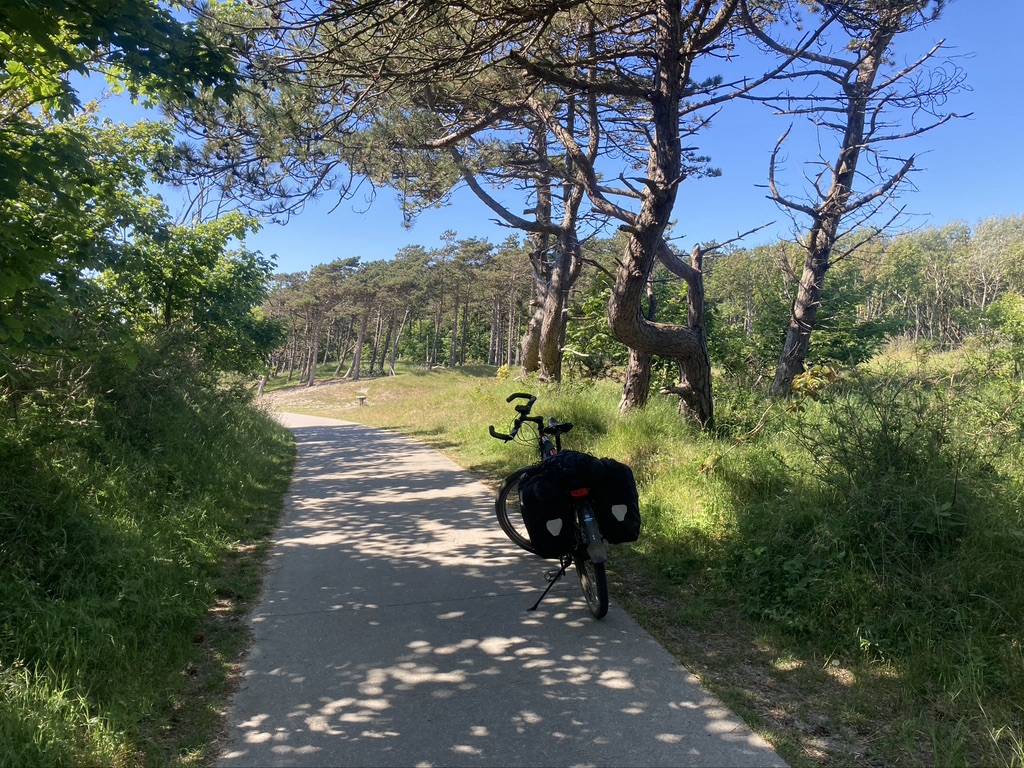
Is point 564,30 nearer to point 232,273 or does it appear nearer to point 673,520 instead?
point 673,520

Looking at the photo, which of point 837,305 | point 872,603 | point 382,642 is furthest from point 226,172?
point 837,305

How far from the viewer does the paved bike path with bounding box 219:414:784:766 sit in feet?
9.29

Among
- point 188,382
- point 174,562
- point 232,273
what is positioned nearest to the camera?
point 174,562

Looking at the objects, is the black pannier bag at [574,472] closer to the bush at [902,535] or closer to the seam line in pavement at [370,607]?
the seam line in pavement at [370,607]

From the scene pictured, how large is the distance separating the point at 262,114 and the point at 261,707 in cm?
577

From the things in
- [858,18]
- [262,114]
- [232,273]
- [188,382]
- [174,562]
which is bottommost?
[174,562]

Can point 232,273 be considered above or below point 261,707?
above

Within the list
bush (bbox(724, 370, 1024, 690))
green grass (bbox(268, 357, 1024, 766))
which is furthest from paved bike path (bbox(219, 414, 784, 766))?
bush (bbox(724, 370, 1024, 690))

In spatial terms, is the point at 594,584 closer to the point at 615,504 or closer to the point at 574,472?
the point at 615,504

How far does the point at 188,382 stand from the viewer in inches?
356

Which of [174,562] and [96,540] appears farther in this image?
[174,562]

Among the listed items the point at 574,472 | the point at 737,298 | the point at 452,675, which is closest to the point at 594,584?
the point at 574,472

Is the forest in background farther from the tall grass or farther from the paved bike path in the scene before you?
the tall grass

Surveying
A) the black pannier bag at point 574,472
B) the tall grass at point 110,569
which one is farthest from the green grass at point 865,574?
the tall grass at point 110,569
